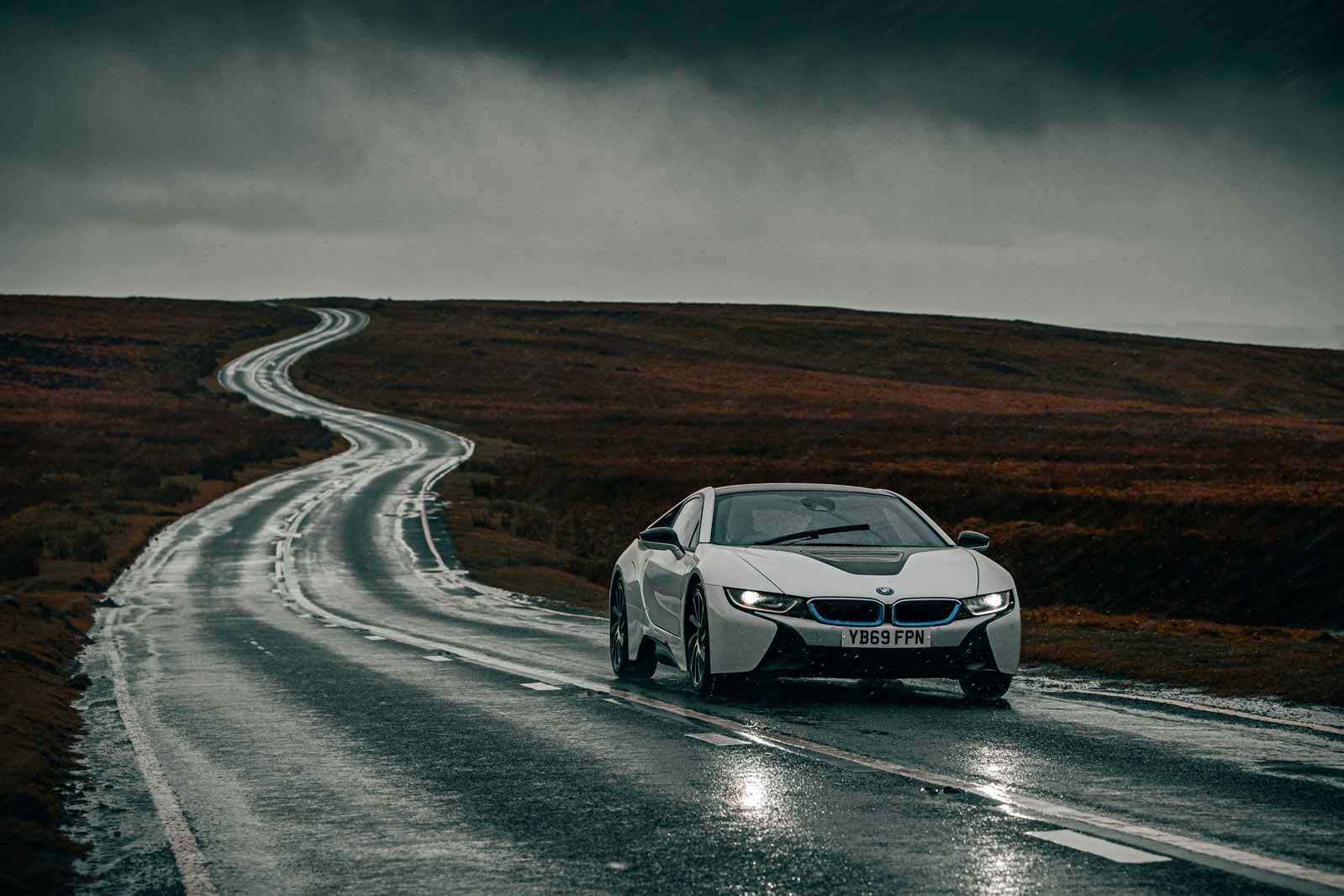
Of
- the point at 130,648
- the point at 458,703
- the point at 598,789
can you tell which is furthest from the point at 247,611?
the point at 598,789

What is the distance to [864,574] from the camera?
31.0 feet

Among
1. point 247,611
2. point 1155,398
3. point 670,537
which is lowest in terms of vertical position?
point 247,611

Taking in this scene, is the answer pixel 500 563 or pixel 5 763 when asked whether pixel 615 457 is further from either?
pixel 5 763

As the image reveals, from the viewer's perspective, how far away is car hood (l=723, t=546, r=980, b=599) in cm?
930

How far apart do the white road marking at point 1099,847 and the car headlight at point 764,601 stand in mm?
3513

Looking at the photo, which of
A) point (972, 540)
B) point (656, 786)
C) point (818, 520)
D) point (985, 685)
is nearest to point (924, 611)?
point (972, 540)

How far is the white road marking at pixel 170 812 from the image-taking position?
5.55m

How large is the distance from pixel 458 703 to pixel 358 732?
1.37 meters

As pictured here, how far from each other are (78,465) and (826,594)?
5015cm

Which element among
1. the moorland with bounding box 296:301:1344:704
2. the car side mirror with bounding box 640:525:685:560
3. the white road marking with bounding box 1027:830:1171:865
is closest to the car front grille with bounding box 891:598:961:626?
the car side mirror with bounding box 640:525:685:560

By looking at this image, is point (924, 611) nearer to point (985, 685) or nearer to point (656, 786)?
point (985, 685)

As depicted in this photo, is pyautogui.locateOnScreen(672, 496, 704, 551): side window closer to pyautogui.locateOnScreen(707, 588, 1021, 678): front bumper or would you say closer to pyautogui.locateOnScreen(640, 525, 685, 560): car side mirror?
pyautogui.locateOnScreen(640, 525, 685, 560): car side mirror

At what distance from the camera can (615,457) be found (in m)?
58.1

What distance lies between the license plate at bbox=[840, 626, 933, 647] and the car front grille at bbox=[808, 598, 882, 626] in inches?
3.6
